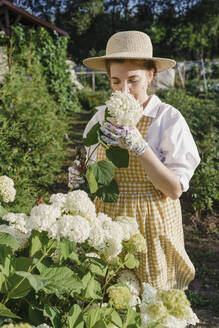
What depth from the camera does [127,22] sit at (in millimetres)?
34438

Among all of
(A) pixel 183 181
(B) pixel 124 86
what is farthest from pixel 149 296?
(B) pixel 124 86

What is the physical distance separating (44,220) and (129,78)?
904 millimetres

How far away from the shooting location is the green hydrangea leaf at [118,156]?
1.08m

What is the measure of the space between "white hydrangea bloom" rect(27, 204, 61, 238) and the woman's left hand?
358 millimetres

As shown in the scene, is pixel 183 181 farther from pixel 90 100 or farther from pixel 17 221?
pixel 90 100

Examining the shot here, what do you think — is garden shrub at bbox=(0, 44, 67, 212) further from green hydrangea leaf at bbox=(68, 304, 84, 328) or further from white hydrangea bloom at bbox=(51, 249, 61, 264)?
green hydrangea leaf at bbox=(68, 304, 84, 328)

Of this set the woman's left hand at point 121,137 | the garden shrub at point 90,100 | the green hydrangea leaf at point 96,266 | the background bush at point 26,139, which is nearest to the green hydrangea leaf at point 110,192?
the woman's left hand at point 121,137

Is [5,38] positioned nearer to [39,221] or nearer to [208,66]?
[39,221]

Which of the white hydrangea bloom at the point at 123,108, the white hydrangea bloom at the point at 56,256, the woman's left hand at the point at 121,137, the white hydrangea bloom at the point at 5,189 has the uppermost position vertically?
the white hydrangea bloom at the point at 123,108

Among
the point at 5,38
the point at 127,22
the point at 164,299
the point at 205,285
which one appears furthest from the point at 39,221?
the point at 127,22

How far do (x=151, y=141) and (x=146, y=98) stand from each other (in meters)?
0.25

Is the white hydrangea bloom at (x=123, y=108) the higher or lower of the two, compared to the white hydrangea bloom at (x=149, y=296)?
higher

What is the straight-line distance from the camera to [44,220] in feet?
2.51

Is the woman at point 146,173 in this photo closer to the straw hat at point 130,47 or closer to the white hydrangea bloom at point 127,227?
the straw hat at point 130,47
